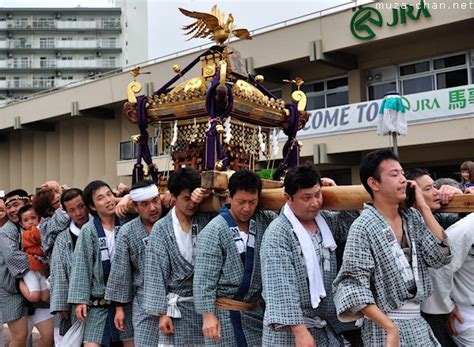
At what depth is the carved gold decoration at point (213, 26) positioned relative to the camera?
4.20 meters

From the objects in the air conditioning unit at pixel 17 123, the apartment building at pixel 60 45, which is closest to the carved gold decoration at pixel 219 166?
the air conditioning unit at pixel 17 123

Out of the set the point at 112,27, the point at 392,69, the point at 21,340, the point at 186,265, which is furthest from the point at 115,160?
the point at 112,27

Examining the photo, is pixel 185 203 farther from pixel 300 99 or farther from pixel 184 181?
pixel 300 99

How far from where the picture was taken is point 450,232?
8.28 ft

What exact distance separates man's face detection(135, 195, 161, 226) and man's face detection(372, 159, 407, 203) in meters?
1.61

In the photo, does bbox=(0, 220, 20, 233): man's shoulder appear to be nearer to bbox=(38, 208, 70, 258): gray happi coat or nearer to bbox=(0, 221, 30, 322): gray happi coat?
bbox=(0, 221, 30, 322): gray happi coat

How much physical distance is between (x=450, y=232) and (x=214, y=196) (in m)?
1.26

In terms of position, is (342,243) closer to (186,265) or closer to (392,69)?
(186,265)

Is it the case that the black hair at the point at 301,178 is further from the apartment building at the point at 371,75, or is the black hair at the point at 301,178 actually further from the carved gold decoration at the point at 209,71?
the apartment building at the point at 371,75

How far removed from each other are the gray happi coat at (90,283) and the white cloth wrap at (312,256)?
55.2 inches

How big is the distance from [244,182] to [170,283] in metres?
0.79

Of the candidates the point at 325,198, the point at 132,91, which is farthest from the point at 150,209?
the point at 132,91

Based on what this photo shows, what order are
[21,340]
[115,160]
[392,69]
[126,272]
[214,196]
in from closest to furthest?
[214,196], [126,272], [21,340], [392,69], [115,160]

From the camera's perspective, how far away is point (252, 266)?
9.38 ft
